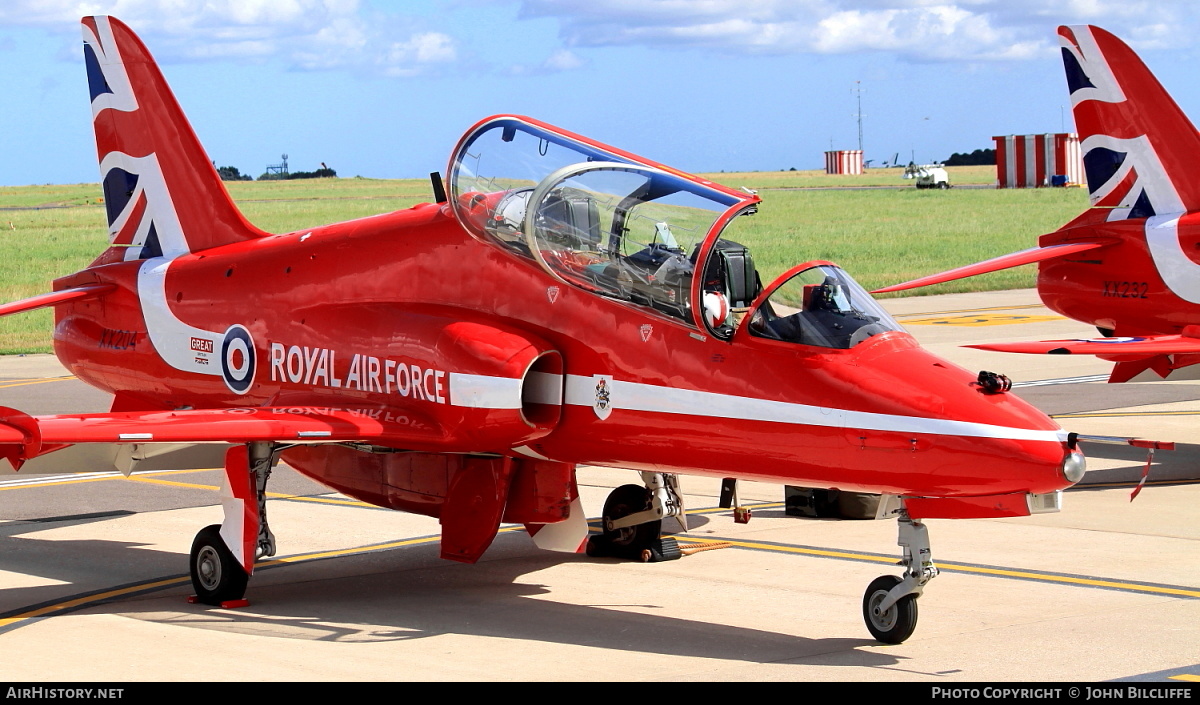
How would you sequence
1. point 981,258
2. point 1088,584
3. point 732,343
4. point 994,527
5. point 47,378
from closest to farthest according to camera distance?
point 732,343
point 1088,584
point 994,527
point 47,378
point 981,258

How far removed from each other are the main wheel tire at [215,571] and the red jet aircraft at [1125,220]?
8.55 m

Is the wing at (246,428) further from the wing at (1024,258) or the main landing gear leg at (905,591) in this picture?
the wing at (1024,258)

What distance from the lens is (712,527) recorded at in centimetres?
1367

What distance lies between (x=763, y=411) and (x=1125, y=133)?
10.3 meters

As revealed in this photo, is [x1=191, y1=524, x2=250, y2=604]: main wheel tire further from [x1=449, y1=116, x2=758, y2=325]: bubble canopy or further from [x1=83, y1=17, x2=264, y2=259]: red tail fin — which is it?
[x1=83, y1=17, x2=264, y2=259]: red tail fin

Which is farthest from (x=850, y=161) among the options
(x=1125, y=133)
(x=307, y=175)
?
(x=1125, y=133)

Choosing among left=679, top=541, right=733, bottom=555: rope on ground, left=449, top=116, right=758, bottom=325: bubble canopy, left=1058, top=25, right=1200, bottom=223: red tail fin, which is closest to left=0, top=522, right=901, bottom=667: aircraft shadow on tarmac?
left=679, top=541, right=733, bottom=555: rope on ground

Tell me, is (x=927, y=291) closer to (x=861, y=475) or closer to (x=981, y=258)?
(x=981, y=258)

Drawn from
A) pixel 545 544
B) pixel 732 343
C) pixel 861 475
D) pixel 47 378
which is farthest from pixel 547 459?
pixel 47 378

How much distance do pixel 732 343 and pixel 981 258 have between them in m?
41.0

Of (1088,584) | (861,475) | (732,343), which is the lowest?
(1088,584)

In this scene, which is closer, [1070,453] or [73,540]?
[1070,453]

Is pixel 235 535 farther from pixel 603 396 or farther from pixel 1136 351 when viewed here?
pixel 1136 351
